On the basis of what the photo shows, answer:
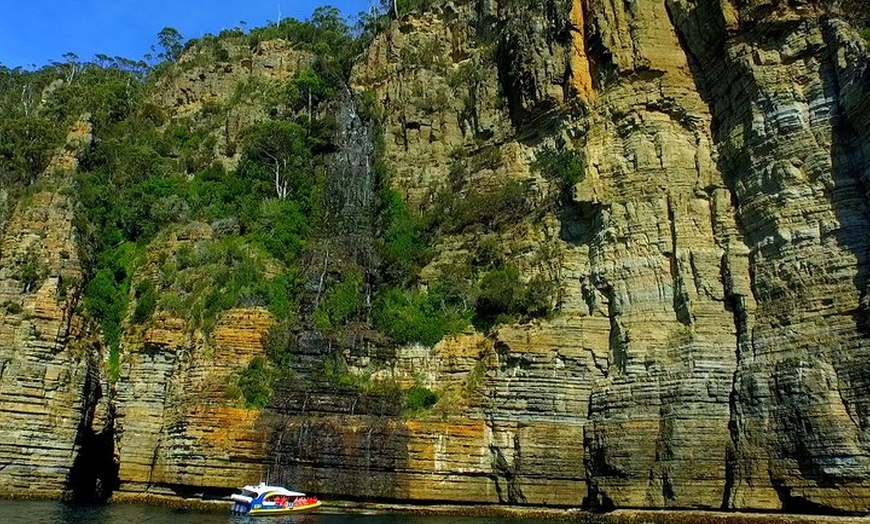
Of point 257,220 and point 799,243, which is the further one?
point 257,220

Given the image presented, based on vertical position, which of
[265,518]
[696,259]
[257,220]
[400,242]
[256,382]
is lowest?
[265,518]

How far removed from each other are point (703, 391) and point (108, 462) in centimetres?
2832

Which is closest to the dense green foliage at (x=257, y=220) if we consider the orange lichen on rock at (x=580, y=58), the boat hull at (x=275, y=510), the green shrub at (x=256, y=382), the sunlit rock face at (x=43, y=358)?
the green shrub at (x=256, y=382)

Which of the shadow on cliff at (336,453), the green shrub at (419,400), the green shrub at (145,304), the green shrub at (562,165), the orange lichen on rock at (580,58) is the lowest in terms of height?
the shadow on cliff at (336,453)

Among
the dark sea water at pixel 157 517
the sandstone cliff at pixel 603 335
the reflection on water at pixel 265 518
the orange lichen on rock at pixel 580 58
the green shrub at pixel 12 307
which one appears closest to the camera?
the reflection on water at pixel 265 518

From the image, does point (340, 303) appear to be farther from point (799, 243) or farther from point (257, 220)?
point (799, 243)

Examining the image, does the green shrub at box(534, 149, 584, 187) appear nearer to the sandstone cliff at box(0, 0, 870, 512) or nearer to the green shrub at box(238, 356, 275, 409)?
the sandstone cliff at box(0, 0, 870, 512)

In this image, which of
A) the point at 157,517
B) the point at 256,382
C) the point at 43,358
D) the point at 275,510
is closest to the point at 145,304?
the point at 43,358

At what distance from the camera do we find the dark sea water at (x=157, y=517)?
2469 centimetres

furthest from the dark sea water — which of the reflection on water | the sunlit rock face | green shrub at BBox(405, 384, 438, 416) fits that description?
green shrub at BBox(405, 384, 438, 416)

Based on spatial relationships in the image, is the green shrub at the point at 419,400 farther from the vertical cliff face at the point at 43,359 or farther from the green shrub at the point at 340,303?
the vertical cliff face at the point at 43,359

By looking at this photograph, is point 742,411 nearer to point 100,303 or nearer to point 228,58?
point 100,303

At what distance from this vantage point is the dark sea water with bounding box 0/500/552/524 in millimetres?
24688

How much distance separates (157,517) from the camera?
26.1 meters
